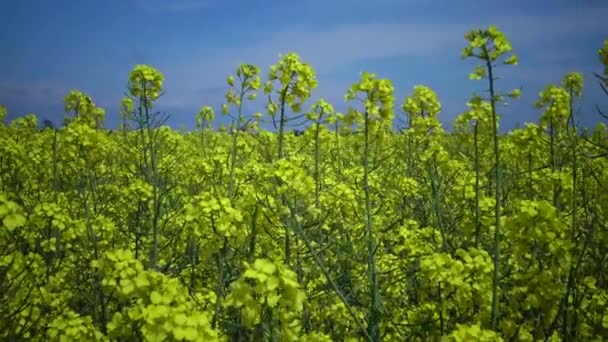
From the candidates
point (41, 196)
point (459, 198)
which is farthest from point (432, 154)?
point (41, 196)

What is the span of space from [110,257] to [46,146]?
662 cm

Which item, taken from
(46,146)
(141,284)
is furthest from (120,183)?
(141,284)

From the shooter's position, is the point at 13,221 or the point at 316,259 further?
the point at 13,221

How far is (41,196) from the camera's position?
598cm

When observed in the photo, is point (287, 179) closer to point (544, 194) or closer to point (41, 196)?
point (544, 194)

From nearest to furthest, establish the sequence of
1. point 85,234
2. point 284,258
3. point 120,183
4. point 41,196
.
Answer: point 284,258
point 85,234
point 41,196
point 120,183

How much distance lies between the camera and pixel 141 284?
6.94 feet

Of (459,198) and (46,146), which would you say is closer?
(459,198)

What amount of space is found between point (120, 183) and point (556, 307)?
6.81m

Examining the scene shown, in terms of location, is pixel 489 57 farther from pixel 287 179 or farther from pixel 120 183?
pixel 120 183

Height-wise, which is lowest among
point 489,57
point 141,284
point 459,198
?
point 141,284

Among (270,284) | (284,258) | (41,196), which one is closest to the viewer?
(270,284)

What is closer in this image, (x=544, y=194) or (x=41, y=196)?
(x=544, y=194)

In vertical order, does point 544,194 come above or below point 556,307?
above
